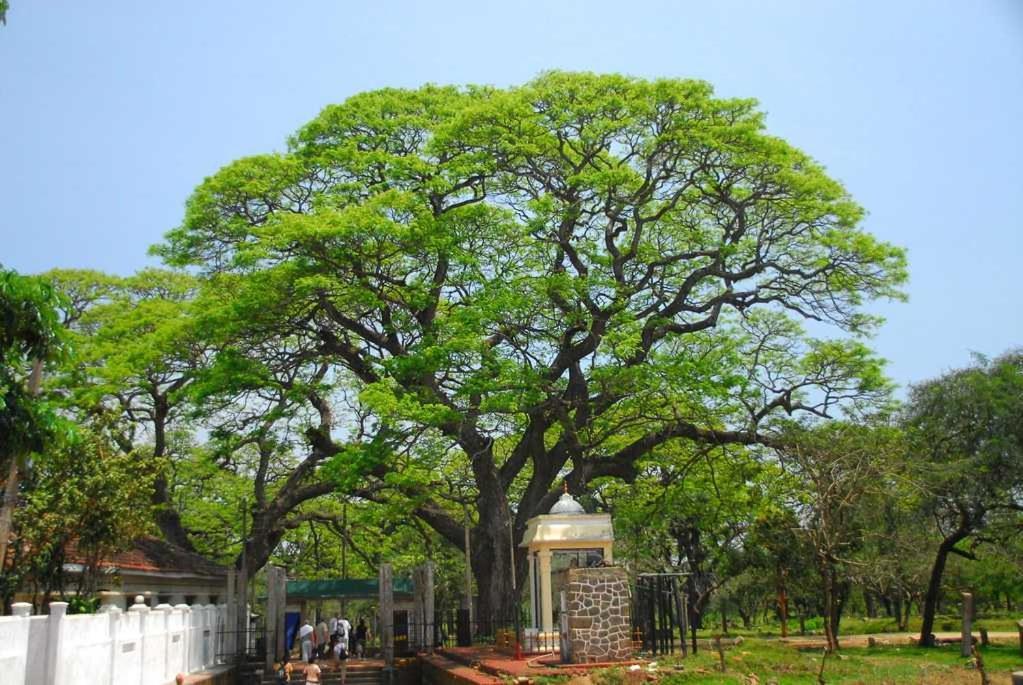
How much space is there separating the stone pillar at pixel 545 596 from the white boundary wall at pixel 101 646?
6.94 metres

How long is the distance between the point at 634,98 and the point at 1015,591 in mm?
20397

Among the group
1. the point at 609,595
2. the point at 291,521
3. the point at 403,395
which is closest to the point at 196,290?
the point at 291,521

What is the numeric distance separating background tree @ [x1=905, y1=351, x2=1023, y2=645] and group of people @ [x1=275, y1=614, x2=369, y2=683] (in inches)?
543

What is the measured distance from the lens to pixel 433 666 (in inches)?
884

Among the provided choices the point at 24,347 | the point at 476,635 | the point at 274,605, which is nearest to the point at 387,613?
the point at 476,635

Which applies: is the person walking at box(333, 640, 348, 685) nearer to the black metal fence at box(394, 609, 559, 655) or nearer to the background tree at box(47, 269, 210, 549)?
the black metal fence at box(394, 609, 559, 655)

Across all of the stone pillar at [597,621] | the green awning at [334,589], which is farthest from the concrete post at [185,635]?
the green awning at [334,589]

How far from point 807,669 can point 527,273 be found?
13099 mm

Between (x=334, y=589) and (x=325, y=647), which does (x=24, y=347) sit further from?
(x=325, y=647)

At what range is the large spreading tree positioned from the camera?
79.3 feet

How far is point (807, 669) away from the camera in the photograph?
15727 mm

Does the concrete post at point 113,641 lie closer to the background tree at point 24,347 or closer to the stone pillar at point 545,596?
the background tree at point 24,347

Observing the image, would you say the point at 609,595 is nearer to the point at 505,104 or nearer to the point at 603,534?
the point at 603,534

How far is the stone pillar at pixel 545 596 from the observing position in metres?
19.8
